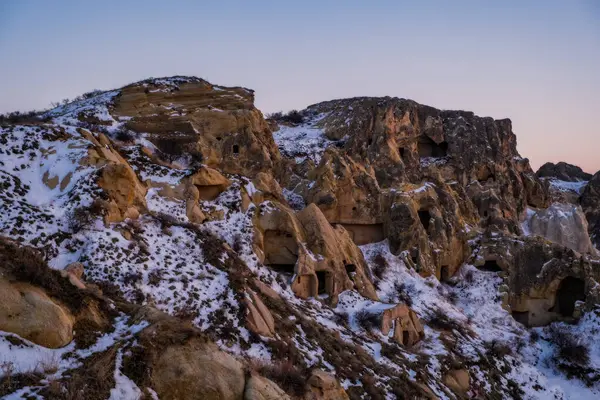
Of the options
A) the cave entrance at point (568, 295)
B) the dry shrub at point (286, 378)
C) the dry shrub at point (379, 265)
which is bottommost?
the cave entrance at point (568, 295)

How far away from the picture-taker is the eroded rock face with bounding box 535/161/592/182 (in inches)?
3282

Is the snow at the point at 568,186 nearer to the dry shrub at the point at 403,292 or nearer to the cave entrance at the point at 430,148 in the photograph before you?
the cave entrance at the point at 430,148

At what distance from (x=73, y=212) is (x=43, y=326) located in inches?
441

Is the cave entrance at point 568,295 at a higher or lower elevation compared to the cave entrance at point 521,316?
higher

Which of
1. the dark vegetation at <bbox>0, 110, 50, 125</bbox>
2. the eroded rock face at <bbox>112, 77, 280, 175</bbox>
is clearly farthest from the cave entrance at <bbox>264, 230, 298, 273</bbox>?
the dark vegetation at <bbox>0, 110, 50, 125</bbox>

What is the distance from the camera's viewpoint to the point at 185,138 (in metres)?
31.6

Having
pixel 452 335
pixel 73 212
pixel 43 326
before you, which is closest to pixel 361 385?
pixel 43 326

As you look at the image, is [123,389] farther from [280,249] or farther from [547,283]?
[547,283]

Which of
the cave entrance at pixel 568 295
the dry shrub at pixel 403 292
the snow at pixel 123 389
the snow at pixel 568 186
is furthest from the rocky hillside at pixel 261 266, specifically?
the snow at pixel 568 186

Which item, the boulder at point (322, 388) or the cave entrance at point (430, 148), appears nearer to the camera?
the boulder at point (322, 388)

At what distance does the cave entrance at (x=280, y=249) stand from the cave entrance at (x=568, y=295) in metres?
19.4

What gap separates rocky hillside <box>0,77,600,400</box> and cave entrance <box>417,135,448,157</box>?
92.8 inches

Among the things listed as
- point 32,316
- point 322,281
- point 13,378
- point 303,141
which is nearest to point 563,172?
point 303,141

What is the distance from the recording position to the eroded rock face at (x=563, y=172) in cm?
8337
